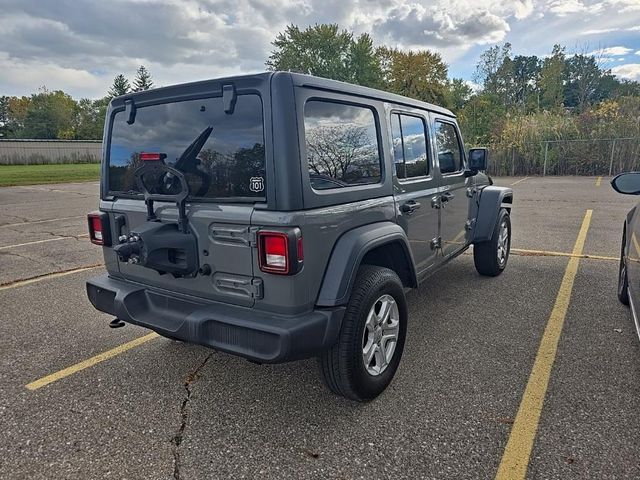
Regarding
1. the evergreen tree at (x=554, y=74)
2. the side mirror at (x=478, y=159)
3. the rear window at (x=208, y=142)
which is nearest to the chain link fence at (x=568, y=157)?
the side mirror at (x=478, y=159)

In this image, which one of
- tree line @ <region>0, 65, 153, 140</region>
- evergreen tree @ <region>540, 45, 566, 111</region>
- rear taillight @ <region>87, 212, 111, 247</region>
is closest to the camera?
rear taillight @ <region>87, 212, 111, 247</region>

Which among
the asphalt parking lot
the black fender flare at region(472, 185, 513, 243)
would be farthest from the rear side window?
the black fender flare at region(472, 185, 513, 243)

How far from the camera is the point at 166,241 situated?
2535 millimetres

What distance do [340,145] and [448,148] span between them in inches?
81.4

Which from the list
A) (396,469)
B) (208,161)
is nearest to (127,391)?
(208,161)

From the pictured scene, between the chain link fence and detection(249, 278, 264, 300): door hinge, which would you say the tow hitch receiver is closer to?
detection(249, 278, 264, 300): door hinge

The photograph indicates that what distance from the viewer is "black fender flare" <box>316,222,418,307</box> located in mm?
2438

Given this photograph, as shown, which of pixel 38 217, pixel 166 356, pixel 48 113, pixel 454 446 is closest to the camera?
pixel 454 446

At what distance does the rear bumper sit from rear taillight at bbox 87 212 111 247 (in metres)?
0.46

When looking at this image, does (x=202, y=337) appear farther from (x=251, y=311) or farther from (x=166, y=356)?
(x=166, y=356)

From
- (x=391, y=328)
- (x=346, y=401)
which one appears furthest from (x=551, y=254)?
(x=346, y=401)

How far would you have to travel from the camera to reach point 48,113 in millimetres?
77000

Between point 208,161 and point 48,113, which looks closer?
point 208,161

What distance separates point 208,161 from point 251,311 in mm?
889
